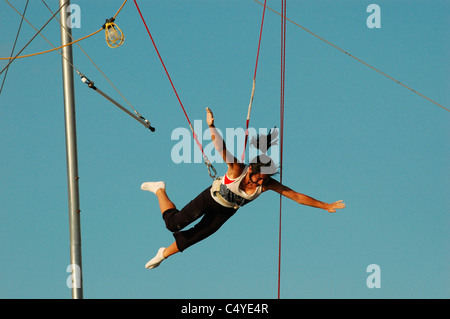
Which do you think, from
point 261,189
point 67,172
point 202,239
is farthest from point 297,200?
point 67,172

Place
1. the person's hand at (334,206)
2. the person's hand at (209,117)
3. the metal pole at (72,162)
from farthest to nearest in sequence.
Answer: the metal pole at (72,162)
the person's hand at (334,206)
the person's hand at (209,117)

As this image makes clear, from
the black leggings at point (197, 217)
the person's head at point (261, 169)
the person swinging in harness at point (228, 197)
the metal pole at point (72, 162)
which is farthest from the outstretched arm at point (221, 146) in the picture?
the metal pole at point (72, 162)

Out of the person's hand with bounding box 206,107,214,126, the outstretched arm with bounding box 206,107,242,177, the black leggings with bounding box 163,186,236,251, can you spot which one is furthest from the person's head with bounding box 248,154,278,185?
the person's hand with bounding box 206,107,214,126

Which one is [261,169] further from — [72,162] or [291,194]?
[72,162]

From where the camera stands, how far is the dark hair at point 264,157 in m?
12.5

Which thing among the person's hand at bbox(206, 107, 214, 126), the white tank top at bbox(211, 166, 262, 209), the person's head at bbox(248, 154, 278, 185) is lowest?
the white tank top at bbox(211, 166, 262, 209)

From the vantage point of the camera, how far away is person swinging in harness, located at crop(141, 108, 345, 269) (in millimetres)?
12484

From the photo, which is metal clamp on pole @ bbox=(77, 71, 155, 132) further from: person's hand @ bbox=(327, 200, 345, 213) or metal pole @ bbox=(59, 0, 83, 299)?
person's hand @ bbox=(327, 200, 345, 213)

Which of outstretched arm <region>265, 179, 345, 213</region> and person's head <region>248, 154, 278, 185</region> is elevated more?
person's head <region>248, 154, 278, 185</region>

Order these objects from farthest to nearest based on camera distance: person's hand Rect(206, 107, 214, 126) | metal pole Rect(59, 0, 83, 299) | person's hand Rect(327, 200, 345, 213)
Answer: metal pole Rect(59, 0, 83, 299) → person's hand Rect(327, 200, 345, 213) → person's hand Rect(206, 107, 214, 126)

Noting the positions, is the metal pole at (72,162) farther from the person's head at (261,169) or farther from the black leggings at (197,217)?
the person's head at (261,169)

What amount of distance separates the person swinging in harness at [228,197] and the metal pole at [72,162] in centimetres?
116
